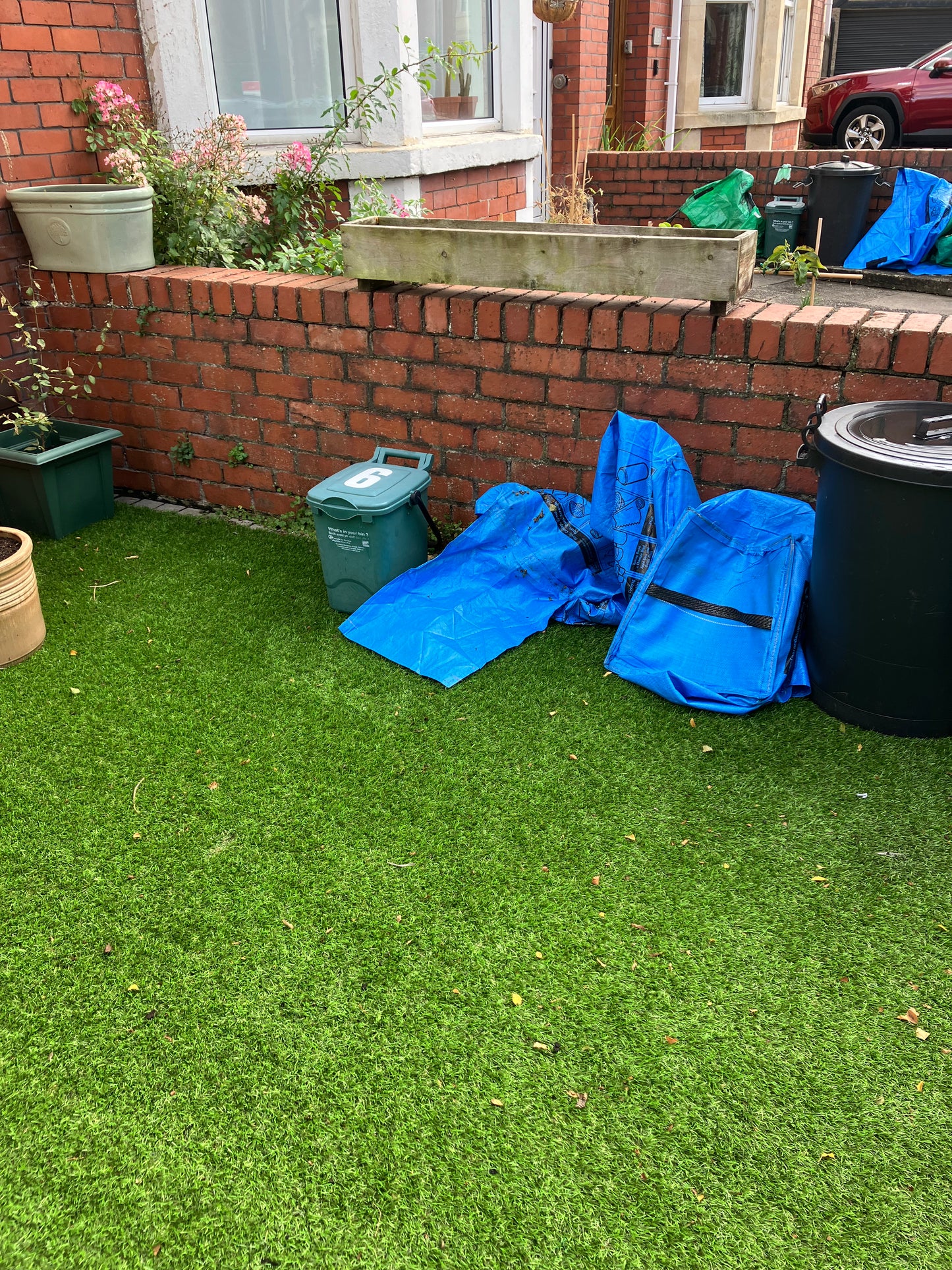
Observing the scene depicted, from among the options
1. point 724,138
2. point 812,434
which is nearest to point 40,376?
point 812,434

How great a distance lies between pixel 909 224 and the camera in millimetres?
7594

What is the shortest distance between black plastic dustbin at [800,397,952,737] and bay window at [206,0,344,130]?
4035 millimetres

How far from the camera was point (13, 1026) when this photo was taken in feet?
6.75

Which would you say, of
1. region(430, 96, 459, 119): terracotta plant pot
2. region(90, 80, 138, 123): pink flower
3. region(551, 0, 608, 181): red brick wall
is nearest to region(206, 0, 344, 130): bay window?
region(90, 80, 138, 123): pink flower

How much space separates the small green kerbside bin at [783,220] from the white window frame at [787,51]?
5.22 meters

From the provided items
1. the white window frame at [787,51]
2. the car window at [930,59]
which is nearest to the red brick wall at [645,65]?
the white window frame at [787,51]

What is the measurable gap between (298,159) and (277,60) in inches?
39.1

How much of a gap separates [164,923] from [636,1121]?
1186mm

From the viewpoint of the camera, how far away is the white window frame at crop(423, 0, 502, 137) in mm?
6410

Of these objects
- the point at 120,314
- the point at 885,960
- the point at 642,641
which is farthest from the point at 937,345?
the point at 120,314

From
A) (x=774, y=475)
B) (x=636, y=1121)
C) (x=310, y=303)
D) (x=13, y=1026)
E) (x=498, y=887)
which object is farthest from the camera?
(x=310, y=303)

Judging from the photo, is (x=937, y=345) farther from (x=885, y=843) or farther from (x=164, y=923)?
(x=164, y=923)

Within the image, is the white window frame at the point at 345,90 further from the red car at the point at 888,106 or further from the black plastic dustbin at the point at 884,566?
the red car at the point at 888,106

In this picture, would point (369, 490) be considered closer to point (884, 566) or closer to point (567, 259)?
point (567, 259)
